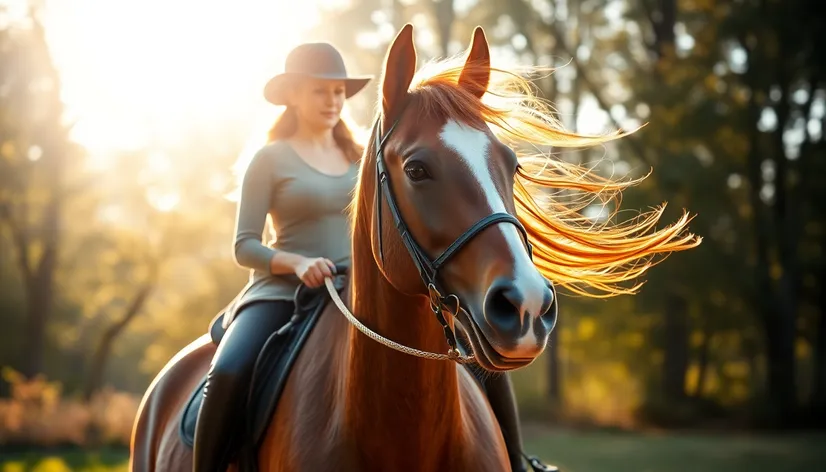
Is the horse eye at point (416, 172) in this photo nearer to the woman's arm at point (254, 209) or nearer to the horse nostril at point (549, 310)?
the horse nostril at point (549, 310)

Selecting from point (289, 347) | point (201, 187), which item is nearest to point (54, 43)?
point (201, 187)

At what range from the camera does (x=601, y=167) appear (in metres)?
22.4

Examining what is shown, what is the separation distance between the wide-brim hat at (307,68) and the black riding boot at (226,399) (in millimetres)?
1147

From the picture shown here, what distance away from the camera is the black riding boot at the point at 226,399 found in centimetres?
362

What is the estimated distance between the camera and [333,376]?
3.37 metres

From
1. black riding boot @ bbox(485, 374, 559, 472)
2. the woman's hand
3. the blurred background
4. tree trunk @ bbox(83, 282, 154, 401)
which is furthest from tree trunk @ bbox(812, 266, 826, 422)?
the woman's hand

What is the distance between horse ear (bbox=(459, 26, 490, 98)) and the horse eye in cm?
51

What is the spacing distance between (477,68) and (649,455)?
15401mm

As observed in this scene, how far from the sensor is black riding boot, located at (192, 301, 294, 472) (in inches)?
142

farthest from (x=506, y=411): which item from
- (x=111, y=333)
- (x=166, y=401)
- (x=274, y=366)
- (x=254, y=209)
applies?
(x=111, y=333)

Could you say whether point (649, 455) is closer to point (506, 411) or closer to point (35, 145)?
point (506, 411)

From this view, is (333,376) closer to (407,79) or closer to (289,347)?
(289,347)

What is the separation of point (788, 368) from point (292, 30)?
1504 cm

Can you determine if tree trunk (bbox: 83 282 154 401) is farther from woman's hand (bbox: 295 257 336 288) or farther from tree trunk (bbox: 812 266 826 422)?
woman's hand (bbox: 295 257 336 288)
